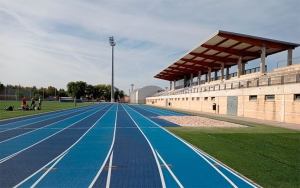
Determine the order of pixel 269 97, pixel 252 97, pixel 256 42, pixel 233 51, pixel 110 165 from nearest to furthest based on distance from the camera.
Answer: pixel 110 165 < pixel 269 97 < pixel 252 97 < pixel 256 42 < pixel 233 51

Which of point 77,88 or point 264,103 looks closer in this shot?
point 264,103

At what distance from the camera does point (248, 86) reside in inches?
813

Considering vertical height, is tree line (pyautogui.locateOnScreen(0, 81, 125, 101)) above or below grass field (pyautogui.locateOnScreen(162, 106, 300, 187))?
above

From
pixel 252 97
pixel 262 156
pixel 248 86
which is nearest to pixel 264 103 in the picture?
pixel 252 97

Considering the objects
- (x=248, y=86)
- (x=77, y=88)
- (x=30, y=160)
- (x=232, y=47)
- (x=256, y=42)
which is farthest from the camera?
(x=77, y=88)

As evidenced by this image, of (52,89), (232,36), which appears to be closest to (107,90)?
(52,89)

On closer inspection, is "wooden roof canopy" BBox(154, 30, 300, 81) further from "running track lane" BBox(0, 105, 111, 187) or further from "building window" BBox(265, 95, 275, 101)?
"running track lane" BBox(0, 105, 111, 187)

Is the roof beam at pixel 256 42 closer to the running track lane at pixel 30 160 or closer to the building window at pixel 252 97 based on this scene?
the building window at pixel 252 97

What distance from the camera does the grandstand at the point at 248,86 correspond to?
15.8 m

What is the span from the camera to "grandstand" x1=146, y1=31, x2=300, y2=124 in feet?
51.9

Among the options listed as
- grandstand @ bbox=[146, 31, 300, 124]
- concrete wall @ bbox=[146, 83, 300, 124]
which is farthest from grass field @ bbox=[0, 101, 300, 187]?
grandstand @ bbox=[146, 31, 300, 124]

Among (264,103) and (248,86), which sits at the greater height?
(248,86)

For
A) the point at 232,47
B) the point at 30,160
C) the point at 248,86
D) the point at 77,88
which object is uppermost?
the point at 232,47

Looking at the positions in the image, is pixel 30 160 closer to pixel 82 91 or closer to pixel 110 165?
pixel 110 165
